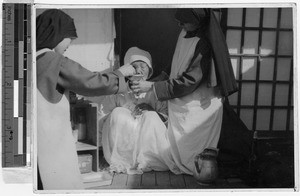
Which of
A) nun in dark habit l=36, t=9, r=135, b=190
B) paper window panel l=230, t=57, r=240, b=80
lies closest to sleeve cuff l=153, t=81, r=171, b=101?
nun in dark habit l=36, t=9, r=135, b=190

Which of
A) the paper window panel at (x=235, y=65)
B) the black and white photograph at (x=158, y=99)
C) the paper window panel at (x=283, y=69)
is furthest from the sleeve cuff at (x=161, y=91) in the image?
the paper window panel at (x=283, y=69)

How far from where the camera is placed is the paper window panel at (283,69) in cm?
343

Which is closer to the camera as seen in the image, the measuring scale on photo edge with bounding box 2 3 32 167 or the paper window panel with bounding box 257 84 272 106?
the measuring scale on photo edge with bounding box 2 3 32 167

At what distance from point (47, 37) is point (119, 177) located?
1.39 m

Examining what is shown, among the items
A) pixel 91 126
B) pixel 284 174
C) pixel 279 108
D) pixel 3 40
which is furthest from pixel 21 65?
pixel 284 174

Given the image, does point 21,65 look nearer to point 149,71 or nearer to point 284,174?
point 149,71

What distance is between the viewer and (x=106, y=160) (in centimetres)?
346

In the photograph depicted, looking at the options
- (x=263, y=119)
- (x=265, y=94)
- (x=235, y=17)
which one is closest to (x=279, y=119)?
(x=263, y=119)

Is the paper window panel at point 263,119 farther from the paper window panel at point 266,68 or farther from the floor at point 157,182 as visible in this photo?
the floor at point 157,182

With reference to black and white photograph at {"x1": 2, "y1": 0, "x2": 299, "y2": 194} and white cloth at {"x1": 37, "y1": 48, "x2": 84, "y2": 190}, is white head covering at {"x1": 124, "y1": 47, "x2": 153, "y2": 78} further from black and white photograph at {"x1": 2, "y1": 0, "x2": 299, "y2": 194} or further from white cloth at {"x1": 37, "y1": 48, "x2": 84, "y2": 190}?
white cloth at {"x1": 37, "y1": 48, "x2": 84, "y2": 190}

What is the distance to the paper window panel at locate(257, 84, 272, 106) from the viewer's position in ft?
11.3

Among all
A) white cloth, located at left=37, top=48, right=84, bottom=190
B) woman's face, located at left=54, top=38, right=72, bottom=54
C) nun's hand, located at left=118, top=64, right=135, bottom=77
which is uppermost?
woman's face, located at left=54, top=38, right=72, bottom=54

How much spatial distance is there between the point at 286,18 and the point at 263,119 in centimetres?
92

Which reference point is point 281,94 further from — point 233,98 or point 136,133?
point 136,133
